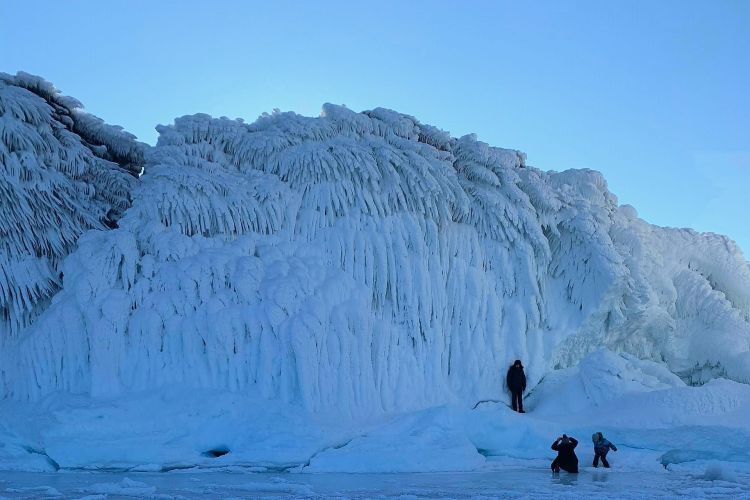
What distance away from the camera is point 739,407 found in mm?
15688

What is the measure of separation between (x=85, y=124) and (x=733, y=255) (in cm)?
2001

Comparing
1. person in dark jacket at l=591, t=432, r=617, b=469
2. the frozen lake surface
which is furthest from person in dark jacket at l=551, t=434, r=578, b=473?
person in dark jacket at l=591, t=432, r=617, b=469

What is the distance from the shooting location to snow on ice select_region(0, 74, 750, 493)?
13492mm

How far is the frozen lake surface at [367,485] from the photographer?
360 inches

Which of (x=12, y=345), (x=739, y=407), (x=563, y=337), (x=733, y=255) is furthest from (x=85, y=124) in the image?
(x=733, y=255)

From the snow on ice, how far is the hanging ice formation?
5cm

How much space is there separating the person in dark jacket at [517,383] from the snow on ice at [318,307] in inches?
13.0

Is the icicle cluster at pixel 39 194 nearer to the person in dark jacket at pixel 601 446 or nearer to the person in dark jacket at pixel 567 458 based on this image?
the person in dark jacket at pixel 567 458

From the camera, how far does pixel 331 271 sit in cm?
1606

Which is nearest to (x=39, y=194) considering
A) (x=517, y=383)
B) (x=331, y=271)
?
(x=331, y=271)

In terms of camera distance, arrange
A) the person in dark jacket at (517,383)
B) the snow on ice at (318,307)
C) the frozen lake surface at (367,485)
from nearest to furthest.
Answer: the frozen lake surface at (367,485) < the snow on ice at (318,307) < the person in dark jacket at (517,383)

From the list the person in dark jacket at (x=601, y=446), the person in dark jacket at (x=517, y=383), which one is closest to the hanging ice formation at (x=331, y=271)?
the person in dark jacket at (x=517, y=383)

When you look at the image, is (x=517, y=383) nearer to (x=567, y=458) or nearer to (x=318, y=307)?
(x=567, y=458)

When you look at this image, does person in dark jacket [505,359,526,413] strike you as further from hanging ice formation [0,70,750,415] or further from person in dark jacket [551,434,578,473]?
person in dark jacket [551,434,578,473]
